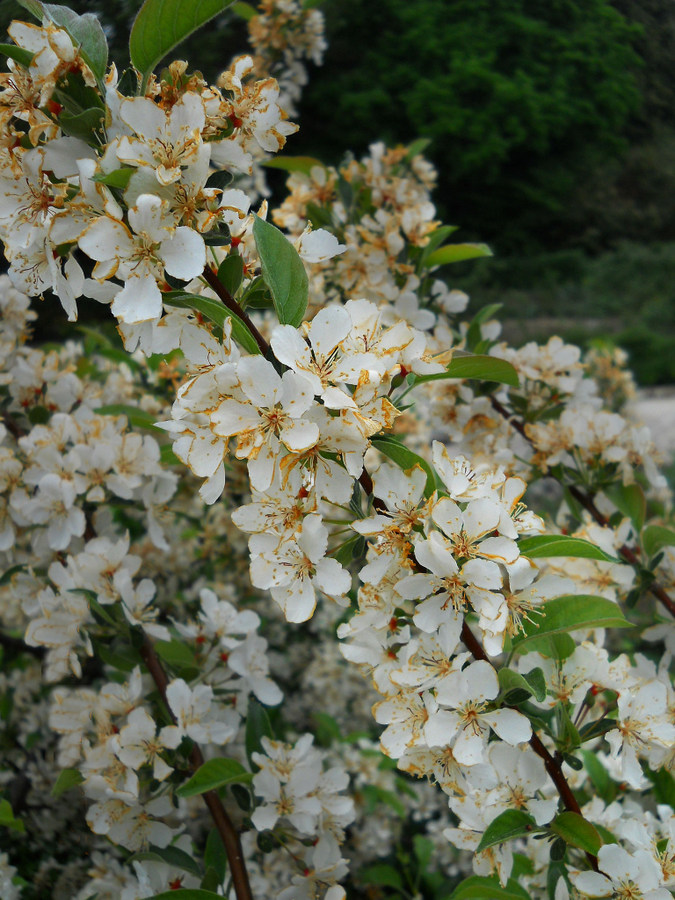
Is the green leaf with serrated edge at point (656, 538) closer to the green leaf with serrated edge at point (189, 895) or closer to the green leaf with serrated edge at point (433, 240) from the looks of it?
the green leaf with serrated edge at point (433, 240)

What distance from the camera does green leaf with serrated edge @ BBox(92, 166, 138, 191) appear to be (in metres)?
0.56

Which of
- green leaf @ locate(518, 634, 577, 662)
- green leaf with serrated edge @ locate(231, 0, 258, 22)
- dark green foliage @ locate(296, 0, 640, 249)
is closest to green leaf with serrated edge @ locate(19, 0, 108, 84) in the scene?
green leaf @ locate(518, 634, 577, 662)

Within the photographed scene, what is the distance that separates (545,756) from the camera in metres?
0.70

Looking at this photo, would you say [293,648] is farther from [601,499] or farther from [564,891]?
[564,891]

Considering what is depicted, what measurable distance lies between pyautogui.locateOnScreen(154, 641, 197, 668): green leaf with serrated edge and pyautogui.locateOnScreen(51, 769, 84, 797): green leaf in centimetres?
18

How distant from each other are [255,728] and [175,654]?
172 millimetres

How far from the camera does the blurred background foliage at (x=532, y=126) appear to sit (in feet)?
6.01

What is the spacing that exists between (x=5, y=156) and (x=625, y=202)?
462 cm

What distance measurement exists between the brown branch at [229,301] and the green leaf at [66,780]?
23.9 inches

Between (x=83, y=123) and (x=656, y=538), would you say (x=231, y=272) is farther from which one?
(x=656, y=538)

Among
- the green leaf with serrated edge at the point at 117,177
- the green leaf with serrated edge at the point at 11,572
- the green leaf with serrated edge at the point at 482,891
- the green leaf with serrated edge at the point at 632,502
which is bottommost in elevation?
the green leaf with serrated edge at the point at 11,572

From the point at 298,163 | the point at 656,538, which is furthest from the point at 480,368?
the point at 298,163

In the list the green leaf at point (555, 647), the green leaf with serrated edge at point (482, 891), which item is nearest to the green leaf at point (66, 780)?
the green leaf with serrated edge at point (482, 891)

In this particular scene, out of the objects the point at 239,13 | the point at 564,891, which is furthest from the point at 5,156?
the point at 239,13
